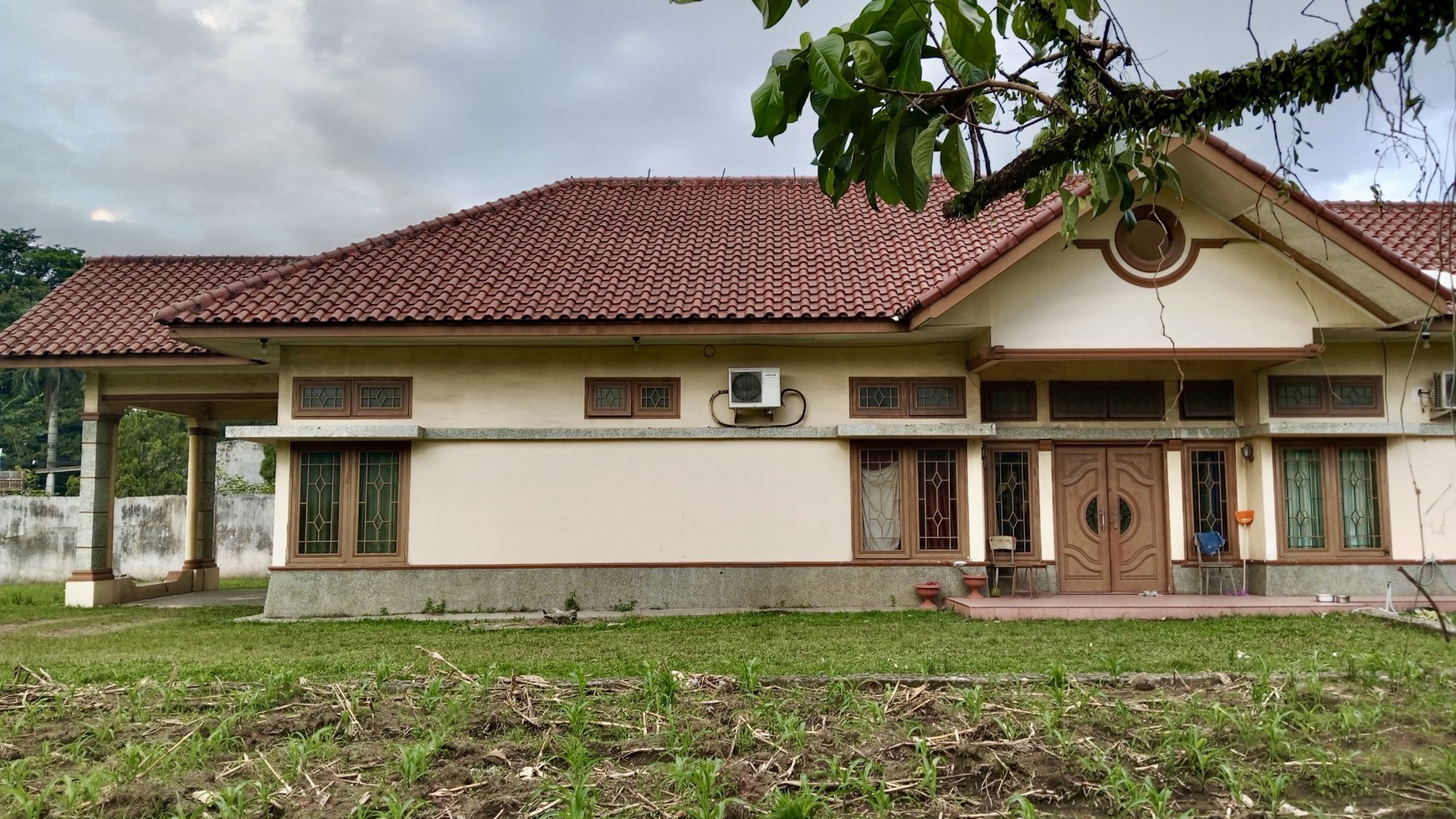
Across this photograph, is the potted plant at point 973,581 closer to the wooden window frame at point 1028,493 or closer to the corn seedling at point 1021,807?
the wooden window frame at point 1028,493

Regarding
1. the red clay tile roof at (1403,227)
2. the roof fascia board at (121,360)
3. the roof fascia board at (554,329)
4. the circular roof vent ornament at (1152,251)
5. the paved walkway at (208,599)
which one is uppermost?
the red clay tile roof at (1403,227)

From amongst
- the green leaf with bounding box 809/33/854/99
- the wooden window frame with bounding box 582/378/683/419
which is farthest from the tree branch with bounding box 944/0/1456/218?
the wooden window frame with bounding box 582/378/683/419

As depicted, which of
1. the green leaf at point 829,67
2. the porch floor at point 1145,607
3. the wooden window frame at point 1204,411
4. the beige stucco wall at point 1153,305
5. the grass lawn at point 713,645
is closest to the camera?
the green leaf at point 829,67

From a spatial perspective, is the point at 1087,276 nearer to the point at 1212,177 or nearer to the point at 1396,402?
the point at 1212,177

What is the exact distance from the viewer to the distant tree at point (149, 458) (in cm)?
2248

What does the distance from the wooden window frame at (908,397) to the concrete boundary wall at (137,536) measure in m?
12.6

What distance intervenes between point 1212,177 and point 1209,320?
156cm

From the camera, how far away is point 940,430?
10453 mm

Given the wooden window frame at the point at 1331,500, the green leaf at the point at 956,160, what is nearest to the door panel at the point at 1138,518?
the wooden window frame at the point at 1331,500

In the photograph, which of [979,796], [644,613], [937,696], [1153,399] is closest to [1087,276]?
[1153,399]

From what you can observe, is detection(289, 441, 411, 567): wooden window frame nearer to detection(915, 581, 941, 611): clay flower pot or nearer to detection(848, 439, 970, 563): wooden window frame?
detection(848, 439, 970, 563): wooden window frame

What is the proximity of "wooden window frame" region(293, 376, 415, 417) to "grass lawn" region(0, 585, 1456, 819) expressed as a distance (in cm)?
494

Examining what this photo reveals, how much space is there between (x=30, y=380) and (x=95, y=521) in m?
33.3

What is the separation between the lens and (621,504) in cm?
1056
